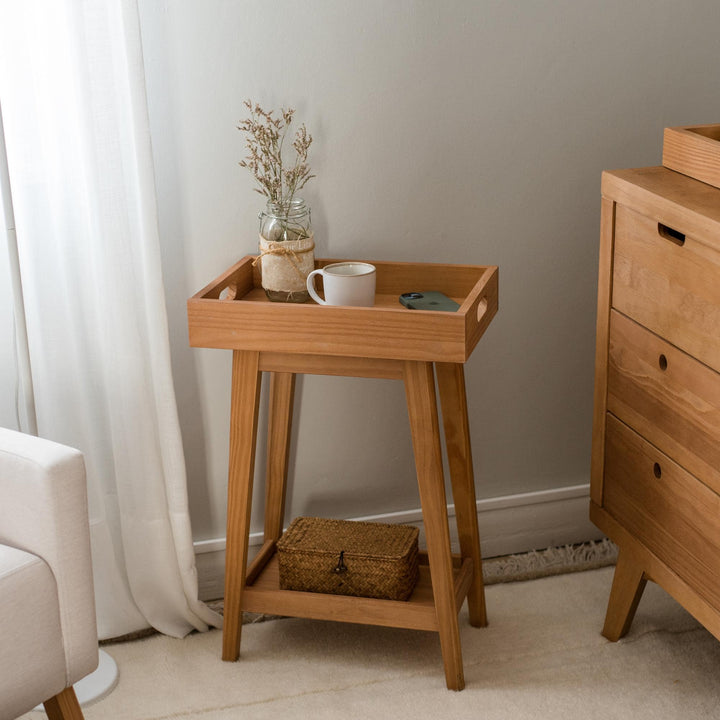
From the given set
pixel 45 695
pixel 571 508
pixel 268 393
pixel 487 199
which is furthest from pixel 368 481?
pixel 45 695

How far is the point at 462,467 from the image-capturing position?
180 cm

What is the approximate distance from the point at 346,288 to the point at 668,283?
0.51 meters

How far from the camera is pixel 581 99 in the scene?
1.91 metres

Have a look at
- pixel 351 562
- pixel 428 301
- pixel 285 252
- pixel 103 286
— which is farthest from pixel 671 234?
pixel 103 286

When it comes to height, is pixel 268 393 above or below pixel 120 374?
below

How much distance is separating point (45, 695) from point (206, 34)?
1111mm

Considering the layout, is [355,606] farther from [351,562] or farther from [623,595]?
[623,595]

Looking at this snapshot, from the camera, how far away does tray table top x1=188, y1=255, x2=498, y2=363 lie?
152cm

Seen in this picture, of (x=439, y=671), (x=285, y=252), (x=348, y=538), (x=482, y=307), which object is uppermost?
(x=285, y=252)

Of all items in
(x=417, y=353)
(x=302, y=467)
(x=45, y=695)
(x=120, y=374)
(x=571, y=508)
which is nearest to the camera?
(x=45, y=695)

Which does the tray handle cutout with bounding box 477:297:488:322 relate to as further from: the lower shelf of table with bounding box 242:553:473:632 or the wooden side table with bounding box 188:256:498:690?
the lower shelf of table with bounding box 242:553:473:632

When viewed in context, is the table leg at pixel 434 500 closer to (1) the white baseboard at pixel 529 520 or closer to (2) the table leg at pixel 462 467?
(2) the table leg at pixel 462 467

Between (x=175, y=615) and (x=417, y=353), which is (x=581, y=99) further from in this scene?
(x=175, y=615)

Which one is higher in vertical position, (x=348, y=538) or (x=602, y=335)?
(x=602, y=335)
